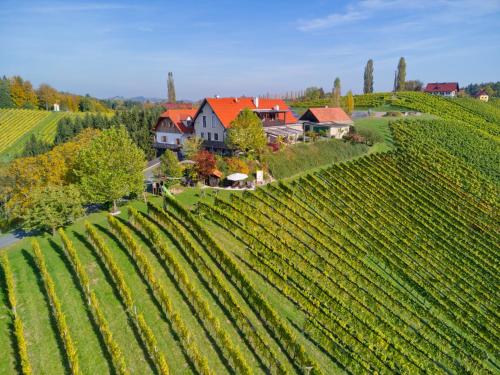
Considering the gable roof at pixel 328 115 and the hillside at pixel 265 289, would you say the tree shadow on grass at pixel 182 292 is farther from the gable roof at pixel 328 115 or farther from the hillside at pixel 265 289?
the gable roof at pixel 328 115

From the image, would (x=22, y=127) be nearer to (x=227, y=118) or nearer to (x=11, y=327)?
(x=227, y=118)

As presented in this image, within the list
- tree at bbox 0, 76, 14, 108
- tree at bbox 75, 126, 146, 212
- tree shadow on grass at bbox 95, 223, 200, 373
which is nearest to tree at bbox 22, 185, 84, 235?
tree at bbox 75, 126, 146, 212

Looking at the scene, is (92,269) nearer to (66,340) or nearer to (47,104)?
(66,340)

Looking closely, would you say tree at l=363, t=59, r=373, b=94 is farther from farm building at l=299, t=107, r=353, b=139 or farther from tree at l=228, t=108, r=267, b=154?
tree at l=228, t=108, r=267, b=154

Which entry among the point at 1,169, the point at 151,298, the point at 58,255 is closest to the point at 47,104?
the point at 1,169

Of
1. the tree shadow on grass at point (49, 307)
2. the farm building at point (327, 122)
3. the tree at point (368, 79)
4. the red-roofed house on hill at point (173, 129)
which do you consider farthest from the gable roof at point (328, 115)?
the tree at point (368, 79)

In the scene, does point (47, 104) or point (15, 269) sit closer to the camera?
point (15, 269)

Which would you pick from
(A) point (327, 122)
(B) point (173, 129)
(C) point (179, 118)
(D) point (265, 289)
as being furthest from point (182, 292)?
(A) point (327, 122)
